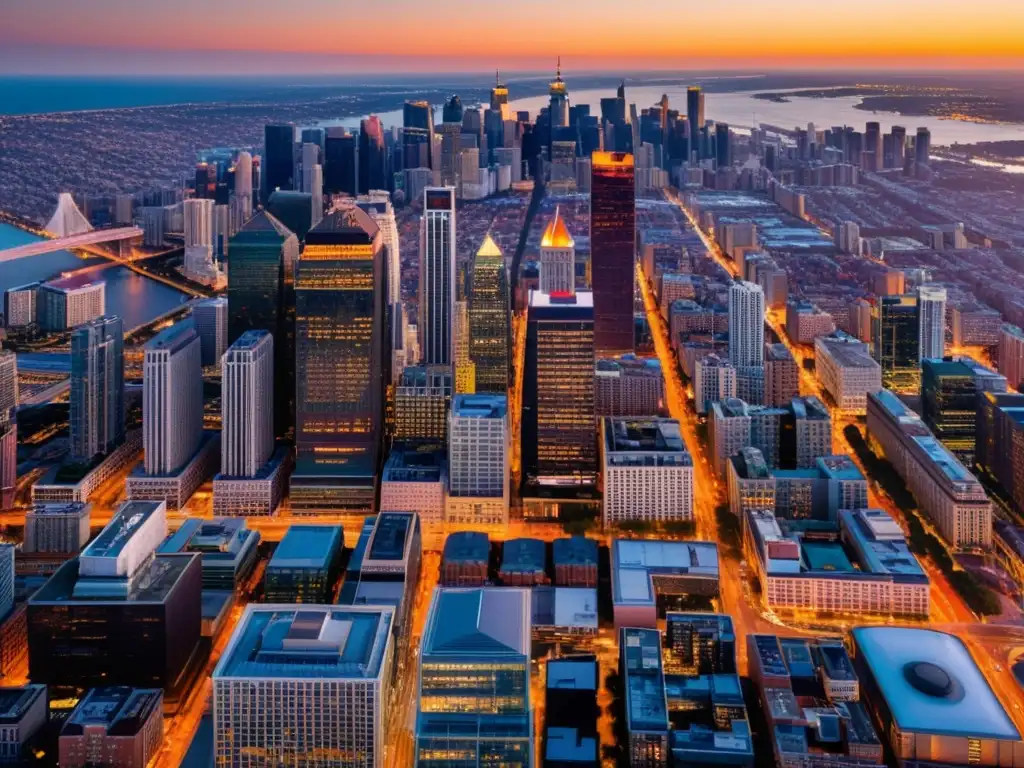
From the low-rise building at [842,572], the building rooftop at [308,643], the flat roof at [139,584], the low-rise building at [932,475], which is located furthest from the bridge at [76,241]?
the low-rise building at [932,475]

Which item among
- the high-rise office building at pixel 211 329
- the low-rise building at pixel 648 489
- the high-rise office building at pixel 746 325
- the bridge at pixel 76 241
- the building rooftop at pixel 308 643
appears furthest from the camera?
the bridge at pixel 76 241

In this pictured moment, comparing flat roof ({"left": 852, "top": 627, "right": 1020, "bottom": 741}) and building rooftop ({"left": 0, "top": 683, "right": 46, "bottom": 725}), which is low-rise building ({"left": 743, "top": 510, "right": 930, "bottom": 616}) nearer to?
flat roof ({"left": 852, "top": 627, "right": 1020, "bottom": 741})

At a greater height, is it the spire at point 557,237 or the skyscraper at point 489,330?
the spire at point 557,237

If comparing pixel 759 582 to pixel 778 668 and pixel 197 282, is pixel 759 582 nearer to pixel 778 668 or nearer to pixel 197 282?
pixel 778 668

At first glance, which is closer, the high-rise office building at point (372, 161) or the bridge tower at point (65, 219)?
the bridge tower at point (65, 219)

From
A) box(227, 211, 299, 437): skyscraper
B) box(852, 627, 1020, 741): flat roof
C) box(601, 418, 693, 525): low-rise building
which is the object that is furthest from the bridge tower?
box(852, 627, 1020, 741): flat roof

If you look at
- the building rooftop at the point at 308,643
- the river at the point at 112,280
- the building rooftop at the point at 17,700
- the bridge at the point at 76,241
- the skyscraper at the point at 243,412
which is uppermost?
the bridge at the point at 76,241

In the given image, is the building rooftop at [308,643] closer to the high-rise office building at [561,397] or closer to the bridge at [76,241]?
the high-rise office building at [561,397]

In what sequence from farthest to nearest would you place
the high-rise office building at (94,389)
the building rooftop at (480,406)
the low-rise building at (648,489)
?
1. the high-rise office building at (94,389)
2. the building rooftop at (480,406)
3. the low-rise building at (648,489)
